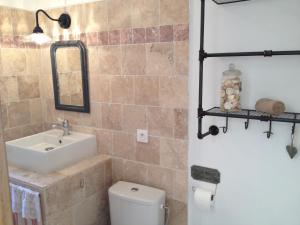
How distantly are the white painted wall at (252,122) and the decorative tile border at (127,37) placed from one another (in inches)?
4.4

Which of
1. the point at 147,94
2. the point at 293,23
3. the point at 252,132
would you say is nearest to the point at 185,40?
the point at 147,94

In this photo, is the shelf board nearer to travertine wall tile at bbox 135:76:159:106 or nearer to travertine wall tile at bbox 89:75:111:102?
travertine wall tile at bbox 135:76:159:106

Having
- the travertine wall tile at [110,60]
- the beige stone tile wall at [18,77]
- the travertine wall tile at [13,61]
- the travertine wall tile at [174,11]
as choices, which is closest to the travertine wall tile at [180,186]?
the travertine wall tile at [110,60]

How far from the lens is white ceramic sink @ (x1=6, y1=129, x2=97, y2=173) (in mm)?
1778

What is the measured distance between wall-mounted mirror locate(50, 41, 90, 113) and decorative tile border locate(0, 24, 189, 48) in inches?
3.3

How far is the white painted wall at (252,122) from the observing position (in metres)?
1.35

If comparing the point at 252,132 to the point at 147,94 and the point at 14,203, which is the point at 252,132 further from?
the point at 14,203

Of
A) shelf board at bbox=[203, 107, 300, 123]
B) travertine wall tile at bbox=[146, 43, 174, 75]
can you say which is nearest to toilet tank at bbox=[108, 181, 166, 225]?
shelf board at bbox=[203, 107, 300, 123]

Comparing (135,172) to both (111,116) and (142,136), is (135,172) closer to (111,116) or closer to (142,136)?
(142,136)

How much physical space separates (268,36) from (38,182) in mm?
1650

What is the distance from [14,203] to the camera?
1764 mm

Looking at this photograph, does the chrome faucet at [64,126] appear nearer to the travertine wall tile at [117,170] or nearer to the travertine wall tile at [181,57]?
the travertine wall tile at [117,170]

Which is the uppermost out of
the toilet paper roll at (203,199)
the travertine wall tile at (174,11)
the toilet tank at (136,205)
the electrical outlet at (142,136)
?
the travertine wall tile at (174,11)

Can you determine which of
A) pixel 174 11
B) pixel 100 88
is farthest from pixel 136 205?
pixel 174 11
